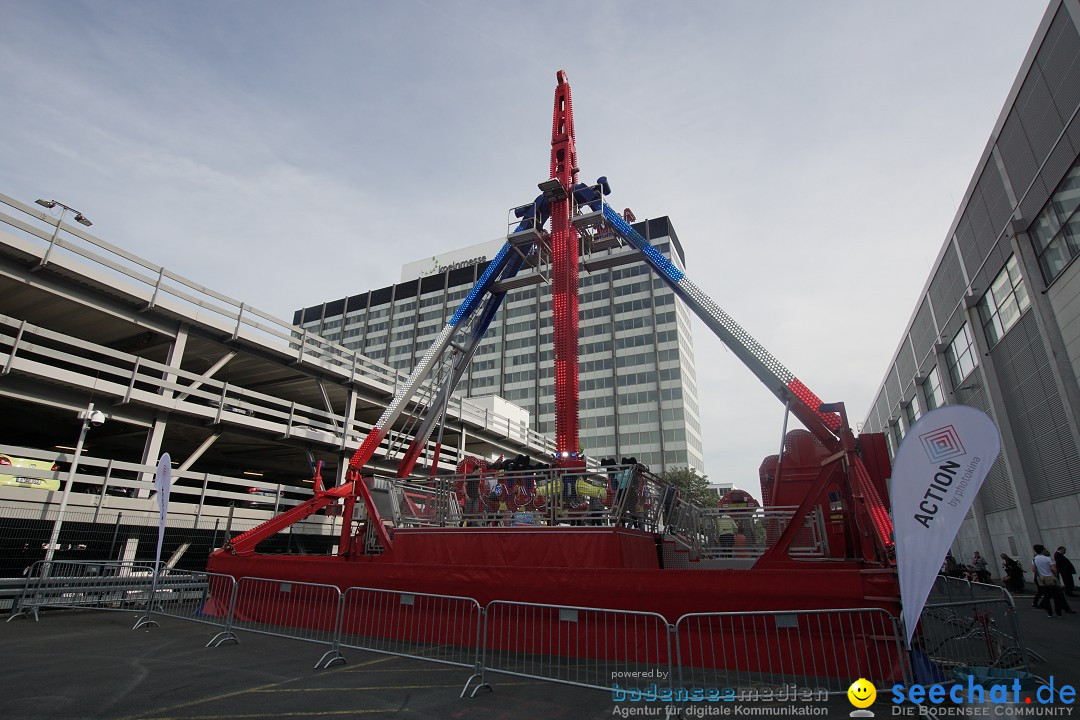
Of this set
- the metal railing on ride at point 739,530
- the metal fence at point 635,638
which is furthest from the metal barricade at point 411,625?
the metal railing on ride at point 739,530

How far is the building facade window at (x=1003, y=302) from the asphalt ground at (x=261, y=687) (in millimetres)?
20792

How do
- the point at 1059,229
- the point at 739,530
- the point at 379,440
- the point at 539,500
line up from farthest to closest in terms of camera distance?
the point at 1059,229 → the point at 379,440 → the point at 739,530 → the point at 539,500

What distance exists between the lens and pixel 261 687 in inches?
268

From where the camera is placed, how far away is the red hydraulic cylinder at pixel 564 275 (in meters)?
13.6

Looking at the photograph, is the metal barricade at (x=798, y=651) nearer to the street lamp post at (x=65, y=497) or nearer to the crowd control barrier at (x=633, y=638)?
the crowd control barrier at (x=633, y=638)

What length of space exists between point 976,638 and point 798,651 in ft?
13.5

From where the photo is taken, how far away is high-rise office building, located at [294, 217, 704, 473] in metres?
75.6

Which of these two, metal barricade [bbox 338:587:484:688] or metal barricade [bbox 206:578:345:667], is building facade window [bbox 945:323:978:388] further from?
metal barricade [bbox 206:578:345:667]

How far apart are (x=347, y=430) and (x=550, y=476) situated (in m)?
15.6

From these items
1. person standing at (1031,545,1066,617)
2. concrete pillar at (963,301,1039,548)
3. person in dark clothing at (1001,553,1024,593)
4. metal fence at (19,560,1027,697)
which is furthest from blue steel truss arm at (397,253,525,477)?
concrete pillar at (963,301,1039,548)

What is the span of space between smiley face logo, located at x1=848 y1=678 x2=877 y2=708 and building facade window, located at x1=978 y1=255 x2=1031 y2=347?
2571 centimetres

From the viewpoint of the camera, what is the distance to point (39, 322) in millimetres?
19375

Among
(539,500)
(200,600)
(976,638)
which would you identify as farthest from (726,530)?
(200,600)

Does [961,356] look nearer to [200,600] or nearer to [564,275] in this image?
[564,275]
